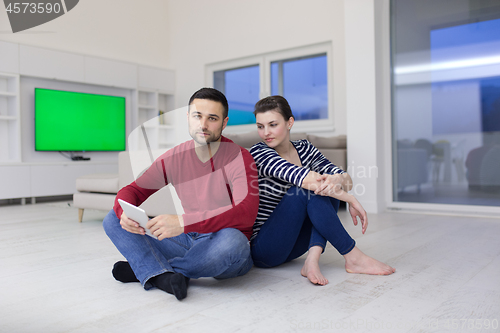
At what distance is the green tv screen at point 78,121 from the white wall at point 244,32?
4.04 feet

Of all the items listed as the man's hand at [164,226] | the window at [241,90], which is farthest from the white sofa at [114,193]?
the window at [241,90]

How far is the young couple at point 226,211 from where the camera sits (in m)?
1.38

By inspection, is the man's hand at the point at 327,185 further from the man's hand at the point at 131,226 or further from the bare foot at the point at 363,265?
the man's hand at the point at 131,226

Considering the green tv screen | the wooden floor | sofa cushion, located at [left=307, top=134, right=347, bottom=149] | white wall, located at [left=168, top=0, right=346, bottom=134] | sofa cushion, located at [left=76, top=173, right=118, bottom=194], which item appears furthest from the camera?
the green tv screen

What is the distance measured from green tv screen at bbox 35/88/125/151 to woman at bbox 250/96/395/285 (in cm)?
451

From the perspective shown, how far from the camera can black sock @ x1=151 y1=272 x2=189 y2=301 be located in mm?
1369

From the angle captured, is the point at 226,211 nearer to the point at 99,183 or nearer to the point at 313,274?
the point at 313,274

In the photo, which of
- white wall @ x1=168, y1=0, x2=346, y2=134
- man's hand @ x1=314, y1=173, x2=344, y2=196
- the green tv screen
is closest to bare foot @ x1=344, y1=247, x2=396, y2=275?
man's hand @ x1=314, y1=173, x2=344, y2=196

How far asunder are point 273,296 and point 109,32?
574cm

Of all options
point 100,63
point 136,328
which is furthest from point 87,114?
point 136,328

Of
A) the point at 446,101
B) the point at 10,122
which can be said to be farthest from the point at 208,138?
the point at 10,122

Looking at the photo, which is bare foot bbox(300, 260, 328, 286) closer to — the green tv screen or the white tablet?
the white tablet

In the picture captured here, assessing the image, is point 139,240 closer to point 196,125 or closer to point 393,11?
point 196,125

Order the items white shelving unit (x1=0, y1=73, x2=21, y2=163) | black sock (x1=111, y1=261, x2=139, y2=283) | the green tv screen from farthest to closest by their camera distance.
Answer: the green tv screen < white shelving unit (x1=0, y1=73, x2=21, y2=163) < black sock (x1=111, y1=261, x2=139, y2=283)
